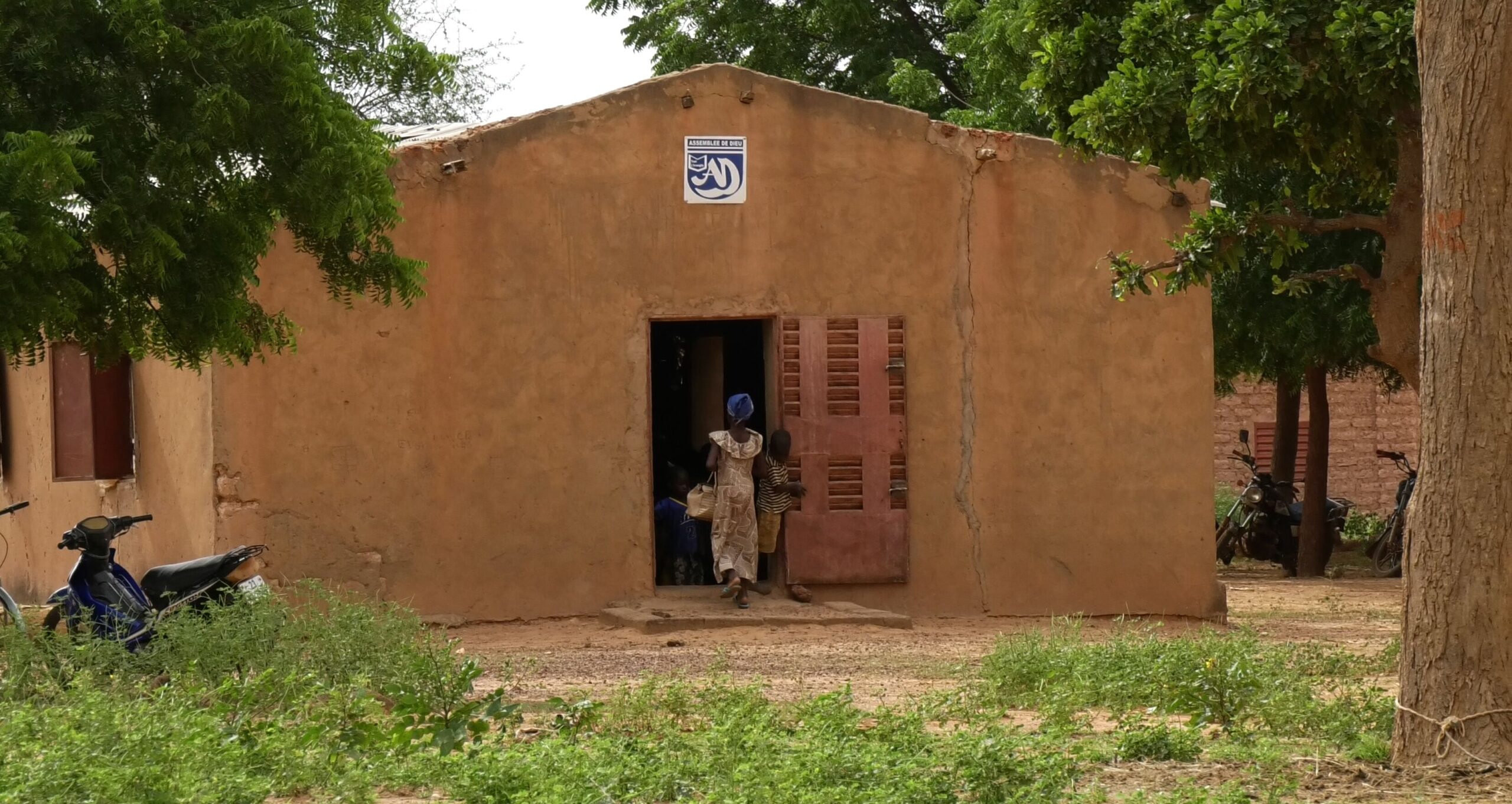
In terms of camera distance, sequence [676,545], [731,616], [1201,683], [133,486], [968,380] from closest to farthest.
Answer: [1201,683], [731,616], [968,380], [133,486], [676,545]

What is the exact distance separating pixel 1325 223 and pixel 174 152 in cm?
454

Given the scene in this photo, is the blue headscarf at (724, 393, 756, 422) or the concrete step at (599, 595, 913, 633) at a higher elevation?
the blue headscarf at (724, 393, 756, 422)

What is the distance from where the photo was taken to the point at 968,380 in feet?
34.0

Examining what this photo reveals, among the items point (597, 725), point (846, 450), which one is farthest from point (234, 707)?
point (846, 450)

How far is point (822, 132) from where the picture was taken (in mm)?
10336

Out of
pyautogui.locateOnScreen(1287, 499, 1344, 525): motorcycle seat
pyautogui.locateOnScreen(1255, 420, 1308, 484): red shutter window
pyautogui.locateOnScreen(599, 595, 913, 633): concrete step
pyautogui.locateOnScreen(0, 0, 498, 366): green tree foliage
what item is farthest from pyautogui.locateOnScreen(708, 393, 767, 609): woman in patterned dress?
pyautogui.locateOnScreen(1255, 420, 1308, 484): red shutter window

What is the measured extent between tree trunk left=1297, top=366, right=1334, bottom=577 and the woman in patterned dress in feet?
22.1

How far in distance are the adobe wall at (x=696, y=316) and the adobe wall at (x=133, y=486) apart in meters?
0.30

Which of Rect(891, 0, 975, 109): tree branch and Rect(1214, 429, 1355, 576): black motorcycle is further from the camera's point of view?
Rect(891, 0, 975, 109): tree branch

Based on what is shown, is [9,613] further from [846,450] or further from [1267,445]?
[1267,445]

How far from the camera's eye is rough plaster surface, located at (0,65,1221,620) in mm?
9750

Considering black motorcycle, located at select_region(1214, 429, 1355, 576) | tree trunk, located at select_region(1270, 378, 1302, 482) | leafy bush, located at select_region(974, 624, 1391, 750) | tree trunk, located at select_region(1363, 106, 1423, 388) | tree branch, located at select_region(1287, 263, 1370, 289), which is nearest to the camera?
Result: leafy bush, located at select_region(974, 624, 1391, 750)

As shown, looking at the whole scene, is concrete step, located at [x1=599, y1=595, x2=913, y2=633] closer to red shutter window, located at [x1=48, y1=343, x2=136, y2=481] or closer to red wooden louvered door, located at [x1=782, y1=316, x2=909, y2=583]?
red wooden louvered door, located at [x1=782, y1=316, x2=909, y2=583]

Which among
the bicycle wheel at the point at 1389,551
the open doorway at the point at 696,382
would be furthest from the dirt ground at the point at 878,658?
the bicycle wheel at the point at 1389,551
